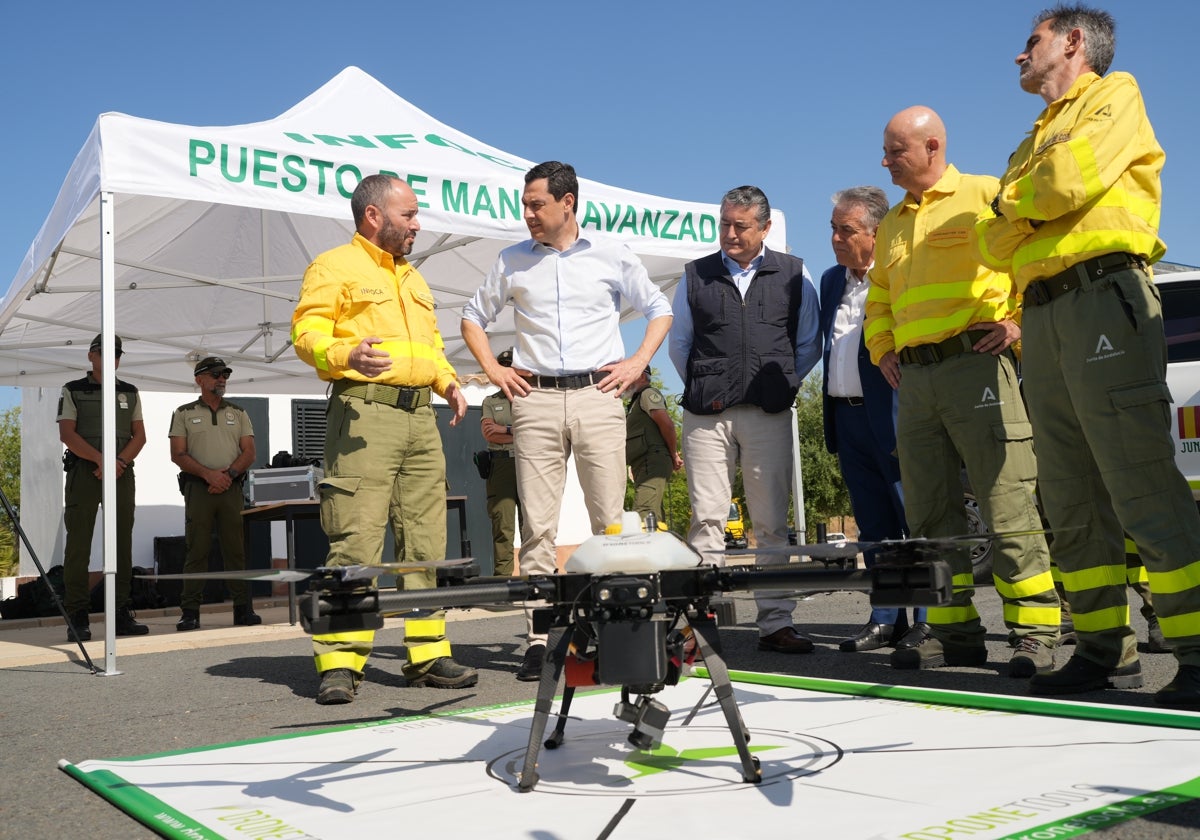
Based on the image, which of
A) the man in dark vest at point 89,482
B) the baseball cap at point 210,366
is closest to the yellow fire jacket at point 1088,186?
the man in dark vest at point 89,482

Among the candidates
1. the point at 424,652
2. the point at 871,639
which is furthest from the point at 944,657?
the point at 424,652

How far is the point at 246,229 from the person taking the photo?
30.2 ft

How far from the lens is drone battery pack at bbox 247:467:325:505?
8.86 metres

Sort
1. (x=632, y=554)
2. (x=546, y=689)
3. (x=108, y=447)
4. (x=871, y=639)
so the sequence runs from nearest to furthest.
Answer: (x=632, y=554)
(x=546, y=689)
(x=871, y=639)
(x=108, y=447)

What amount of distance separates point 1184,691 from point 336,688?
2895 millimetres

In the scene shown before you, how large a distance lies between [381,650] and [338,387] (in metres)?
2.22

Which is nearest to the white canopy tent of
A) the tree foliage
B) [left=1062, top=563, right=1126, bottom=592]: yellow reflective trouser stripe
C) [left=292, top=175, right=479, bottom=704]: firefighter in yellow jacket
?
[left=292, top=175, right=479, bottom=704]: firefighter in yellow jacket

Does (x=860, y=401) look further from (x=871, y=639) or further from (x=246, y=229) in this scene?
(x=246, y=229)

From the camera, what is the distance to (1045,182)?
3250 millimetres

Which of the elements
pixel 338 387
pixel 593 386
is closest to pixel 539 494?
pixel 593 386

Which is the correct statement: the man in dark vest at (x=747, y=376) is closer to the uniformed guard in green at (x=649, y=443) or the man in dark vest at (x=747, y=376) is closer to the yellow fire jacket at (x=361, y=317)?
the yellow fire jacket at (x=361, y=317)

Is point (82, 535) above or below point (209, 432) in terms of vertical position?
below

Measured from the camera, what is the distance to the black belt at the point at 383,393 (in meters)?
4.41

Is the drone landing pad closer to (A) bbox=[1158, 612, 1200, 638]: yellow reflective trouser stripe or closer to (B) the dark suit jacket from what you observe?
(A) bbox=[1158, 612, 1200, 638]: yellow reflective trouser stripe
